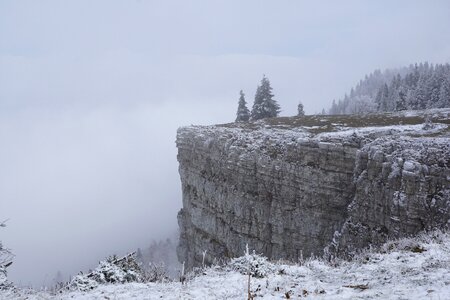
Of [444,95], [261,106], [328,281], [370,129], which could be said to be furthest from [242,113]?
[328,281]

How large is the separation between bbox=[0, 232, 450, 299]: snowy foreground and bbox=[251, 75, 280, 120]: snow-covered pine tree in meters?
55.8

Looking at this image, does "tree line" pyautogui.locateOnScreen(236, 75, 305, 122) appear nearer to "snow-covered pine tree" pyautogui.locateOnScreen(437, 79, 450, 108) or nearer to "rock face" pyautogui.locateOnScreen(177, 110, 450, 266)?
"rock face" pyautogui.locateOnScreen(177, 110, 450, 266)

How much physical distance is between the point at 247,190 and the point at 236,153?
374cm

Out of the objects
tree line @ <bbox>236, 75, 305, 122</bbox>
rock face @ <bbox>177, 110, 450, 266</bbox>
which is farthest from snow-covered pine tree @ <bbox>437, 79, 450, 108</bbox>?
rock face @ <bbox>177, 110, 450, 266</bbox>

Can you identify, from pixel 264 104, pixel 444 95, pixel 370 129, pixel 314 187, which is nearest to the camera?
pixel 314 187

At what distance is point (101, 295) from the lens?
30.1 ft

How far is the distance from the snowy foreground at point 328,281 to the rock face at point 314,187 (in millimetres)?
10887

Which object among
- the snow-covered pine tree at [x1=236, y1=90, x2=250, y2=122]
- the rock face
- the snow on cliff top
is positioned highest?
the snow-covered pine tree at [x1=236, y1=90, x2=250, y2=122]

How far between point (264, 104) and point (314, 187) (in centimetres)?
3977

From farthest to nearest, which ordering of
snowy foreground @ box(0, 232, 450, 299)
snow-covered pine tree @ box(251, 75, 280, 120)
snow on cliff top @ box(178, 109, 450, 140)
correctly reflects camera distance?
1. snow-covered pine tree @ box(251, 75, 280, 120)
2. snow on cliff top @ box(178, 109, 450, 140)
3. snowy foreground @ box(0, 232, 450, 299)

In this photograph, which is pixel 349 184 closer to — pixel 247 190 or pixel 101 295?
pixel 247 190

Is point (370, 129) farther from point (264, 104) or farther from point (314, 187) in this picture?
point (264, 104)

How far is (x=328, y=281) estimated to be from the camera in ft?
29.4

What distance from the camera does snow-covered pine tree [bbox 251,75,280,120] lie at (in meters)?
66.2
